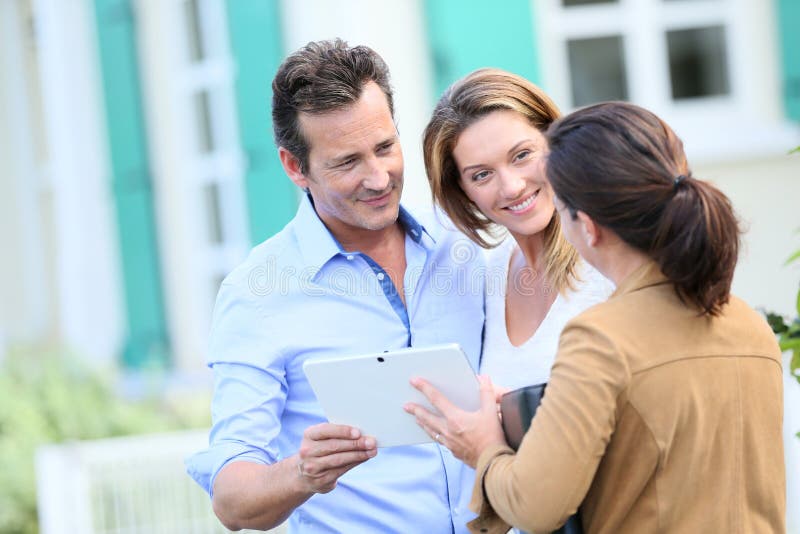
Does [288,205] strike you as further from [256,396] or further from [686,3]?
[256,396]

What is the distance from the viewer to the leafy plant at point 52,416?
5.98m

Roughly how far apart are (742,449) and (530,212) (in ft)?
2.66

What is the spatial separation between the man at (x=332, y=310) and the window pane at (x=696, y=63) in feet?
11.6

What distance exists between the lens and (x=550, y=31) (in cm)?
570

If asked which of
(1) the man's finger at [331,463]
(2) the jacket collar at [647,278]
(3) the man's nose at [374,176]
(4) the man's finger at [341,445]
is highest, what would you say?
(3) the man's nose at [374,176]

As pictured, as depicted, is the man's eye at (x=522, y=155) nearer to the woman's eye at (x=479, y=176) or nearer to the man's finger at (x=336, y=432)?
the woman's eye at (x=479, y=176)

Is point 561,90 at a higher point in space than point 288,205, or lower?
higher

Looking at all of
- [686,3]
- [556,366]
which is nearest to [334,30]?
[686,3]

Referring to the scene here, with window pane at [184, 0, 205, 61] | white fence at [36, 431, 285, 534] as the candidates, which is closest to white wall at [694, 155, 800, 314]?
white fence at [36, 431, 285, 534]

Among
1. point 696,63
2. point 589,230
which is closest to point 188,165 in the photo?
point 696,63

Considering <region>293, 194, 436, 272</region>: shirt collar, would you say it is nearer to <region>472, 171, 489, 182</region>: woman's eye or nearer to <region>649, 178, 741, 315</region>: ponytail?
<region>472, 171, 489, 182</region>: woman's eye

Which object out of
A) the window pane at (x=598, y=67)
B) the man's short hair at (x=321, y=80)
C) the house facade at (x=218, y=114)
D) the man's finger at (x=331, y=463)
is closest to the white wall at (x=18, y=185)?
the house facade at (x=218, y=114)

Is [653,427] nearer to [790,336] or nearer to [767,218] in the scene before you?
[790,336]

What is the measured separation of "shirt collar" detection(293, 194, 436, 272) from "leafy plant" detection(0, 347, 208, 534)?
4.03 m
